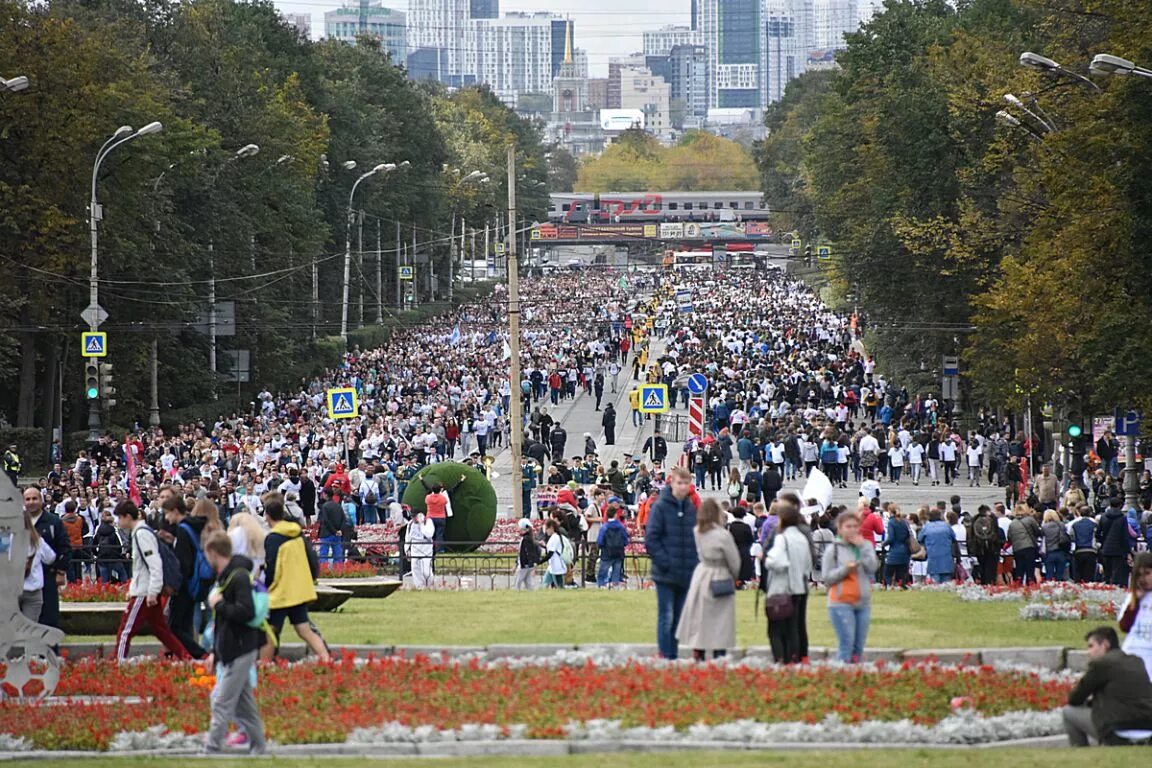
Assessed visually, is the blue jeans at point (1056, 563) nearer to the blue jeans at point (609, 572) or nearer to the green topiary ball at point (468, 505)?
the blue jeans at point (609, 572)

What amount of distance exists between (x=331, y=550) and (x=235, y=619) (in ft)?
59.5

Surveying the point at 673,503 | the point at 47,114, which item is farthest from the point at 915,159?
the point at 673,503

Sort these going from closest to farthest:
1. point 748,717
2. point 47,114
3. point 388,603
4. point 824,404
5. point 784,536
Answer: point 748,717 < point 784,536 < point 388,603 < point 47,114 < point 824,404

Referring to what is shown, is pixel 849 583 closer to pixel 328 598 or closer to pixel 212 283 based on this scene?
pixel 328 598

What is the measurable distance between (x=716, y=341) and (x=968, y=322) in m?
31.6

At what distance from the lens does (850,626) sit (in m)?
18.2

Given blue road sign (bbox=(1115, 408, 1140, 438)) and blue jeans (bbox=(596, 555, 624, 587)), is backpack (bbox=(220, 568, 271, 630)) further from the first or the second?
blue road sign (bbox=(1115, 408, 1140, 438))

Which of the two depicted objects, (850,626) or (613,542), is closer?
(850,626)

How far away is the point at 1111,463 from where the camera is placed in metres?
48.7

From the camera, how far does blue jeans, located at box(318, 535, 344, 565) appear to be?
31.6 metres

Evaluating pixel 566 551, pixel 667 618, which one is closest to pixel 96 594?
pixel 566 551

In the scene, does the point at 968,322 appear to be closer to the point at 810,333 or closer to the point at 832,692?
the point at 810,333

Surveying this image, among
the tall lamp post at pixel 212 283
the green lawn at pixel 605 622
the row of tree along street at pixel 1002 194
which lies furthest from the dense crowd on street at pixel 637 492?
the row of tree along street at pixel 1002 194

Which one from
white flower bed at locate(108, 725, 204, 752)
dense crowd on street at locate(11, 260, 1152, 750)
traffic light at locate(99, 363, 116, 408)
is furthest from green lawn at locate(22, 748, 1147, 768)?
traffic light at locate(99, 363, 116, 408)
